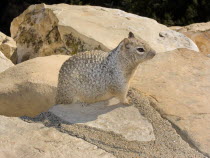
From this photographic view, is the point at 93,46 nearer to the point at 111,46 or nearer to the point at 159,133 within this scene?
the point at 111,46

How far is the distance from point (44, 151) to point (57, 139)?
0.20m

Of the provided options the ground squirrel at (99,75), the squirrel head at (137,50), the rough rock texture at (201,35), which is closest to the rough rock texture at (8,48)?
the rough rock texture at (201,35)

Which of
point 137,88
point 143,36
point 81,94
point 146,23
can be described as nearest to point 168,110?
point 137,88

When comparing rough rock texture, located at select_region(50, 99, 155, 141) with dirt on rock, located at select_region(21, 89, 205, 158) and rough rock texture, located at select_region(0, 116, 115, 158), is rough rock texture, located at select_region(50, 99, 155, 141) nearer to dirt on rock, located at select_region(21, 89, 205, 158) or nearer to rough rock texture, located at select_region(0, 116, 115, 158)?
dirt on rock, located at select_region(21, 89, 205, 158)

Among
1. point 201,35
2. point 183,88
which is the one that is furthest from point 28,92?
point 201,35

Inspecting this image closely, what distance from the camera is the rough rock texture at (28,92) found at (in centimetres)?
→ 472

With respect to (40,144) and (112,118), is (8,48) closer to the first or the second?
(112,118)

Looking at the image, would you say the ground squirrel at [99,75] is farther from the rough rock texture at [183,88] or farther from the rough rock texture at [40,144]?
the rough rock texture at [40,144]

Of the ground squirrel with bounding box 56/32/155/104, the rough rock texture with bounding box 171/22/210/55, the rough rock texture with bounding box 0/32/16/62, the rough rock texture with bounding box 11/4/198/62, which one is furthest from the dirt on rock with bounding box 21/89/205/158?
the rough rock texture with bounding box 0/32/16/62

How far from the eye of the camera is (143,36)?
6.09 metres

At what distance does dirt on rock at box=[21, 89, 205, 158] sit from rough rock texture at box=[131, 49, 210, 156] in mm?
100

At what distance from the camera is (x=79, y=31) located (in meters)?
5.96

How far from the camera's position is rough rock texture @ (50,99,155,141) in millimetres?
3439

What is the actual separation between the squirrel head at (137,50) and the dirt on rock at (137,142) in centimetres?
57
